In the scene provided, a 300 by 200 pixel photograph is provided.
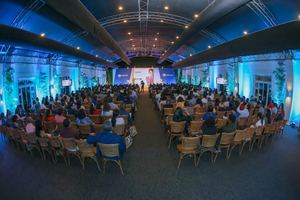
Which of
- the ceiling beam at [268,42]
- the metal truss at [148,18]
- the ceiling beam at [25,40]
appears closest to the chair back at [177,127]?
the ceiling beam at [268,42]

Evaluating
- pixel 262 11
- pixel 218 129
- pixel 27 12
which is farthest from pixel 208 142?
pixel 27 12

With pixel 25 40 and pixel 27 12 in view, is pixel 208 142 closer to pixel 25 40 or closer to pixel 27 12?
pixel 25 40

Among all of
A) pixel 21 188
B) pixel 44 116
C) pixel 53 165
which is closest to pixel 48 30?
pixel 44 116

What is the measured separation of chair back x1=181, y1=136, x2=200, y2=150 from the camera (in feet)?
19.4

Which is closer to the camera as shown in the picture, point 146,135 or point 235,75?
point 146,135

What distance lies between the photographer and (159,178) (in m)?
5.52

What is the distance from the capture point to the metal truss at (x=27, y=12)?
35.3 feet

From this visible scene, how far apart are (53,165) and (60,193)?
69.9 inches

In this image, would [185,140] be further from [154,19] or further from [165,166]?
[154,19]

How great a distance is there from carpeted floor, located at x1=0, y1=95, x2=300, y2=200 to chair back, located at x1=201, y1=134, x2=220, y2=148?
23.3 inches

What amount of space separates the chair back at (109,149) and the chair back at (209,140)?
99.5 inches

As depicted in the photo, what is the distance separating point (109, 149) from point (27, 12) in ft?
33.4

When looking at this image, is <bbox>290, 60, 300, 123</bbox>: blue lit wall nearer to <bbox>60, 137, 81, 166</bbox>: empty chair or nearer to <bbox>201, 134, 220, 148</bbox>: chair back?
<bbox>201, 134, 220, 148</bbox>: chair back

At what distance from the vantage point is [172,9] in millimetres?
14852
